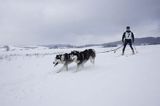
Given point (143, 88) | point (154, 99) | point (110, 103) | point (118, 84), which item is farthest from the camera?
point (118, 84)

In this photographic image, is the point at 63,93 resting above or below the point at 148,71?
below

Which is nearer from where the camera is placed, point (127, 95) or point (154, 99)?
point (154, 99)

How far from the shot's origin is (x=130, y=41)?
41.3 ft

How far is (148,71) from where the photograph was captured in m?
7.18

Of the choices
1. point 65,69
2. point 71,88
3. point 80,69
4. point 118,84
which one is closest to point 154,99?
point 118,84

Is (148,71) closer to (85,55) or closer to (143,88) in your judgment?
(143,88)

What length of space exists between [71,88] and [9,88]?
3.41 meters

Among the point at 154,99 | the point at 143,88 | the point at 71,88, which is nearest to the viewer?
the point at 154,99

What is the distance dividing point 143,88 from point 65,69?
5.63 metres

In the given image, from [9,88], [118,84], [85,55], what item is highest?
[85,55]

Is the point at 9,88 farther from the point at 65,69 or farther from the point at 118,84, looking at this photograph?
the point at 118,84

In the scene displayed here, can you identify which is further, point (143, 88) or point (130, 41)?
point (130, 41)

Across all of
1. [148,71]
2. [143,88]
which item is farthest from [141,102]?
[148,71]

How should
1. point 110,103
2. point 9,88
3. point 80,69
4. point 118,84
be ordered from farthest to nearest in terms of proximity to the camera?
1. point 80,69
2. point 9,88
3. point 118,84
4. point 110,103
